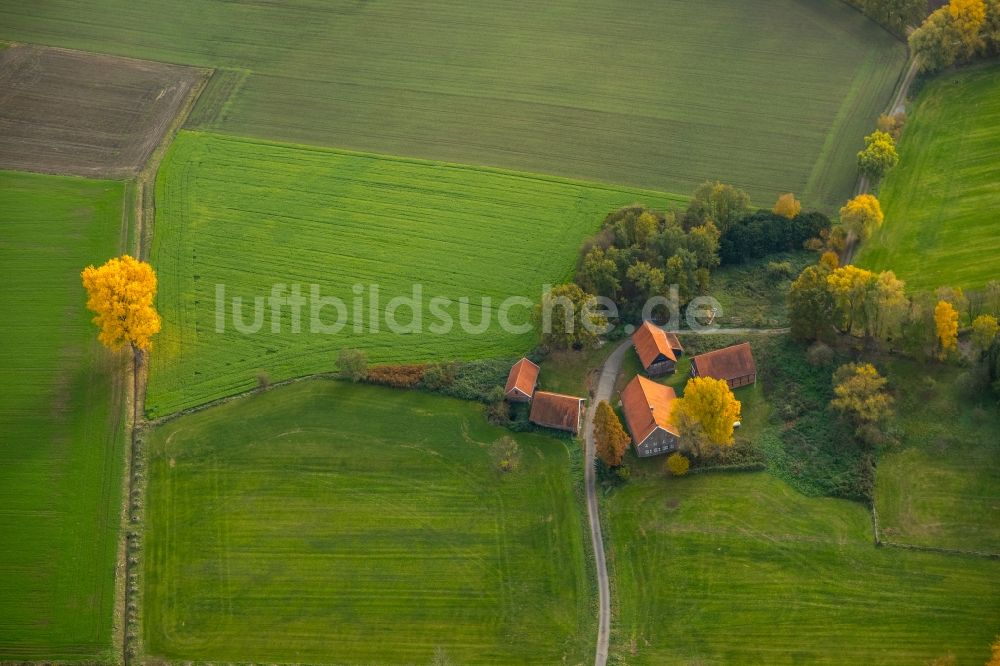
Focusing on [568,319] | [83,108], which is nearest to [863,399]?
[568,319]

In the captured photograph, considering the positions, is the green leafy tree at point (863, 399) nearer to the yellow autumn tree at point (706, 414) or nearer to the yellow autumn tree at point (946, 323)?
the yellow autumn tree at point (946, 323)

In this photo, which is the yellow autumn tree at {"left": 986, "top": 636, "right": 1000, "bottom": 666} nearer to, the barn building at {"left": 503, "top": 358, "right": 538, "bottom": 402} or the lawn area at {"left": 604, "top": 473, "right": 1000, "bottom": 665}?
the lawn area at {"left": 604, "top": 473, "right": 1000, "bottom": 665}

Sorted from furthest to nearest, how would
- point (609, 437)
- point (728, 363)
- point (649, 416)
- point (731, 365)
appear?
point (728, 363) < point (731, 365) < point (649, 416) < point (609, 437)

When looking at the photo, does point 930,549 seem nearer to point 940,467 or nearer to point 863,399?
point 940,467

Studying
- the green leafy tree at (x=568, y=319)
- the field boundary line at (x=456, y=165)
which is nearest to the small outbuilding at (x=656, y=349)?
the green leafy tree at (x=568, y=319)

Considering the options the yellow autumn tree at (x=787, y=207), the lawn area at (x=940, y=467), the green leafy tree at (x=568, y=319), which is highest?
the yellow autumn tree at (x=787, y=207)

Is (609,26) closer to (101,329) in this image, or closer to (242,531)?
(101,329)

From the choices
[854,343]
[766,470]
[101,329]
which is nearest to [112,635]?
[101,329]
